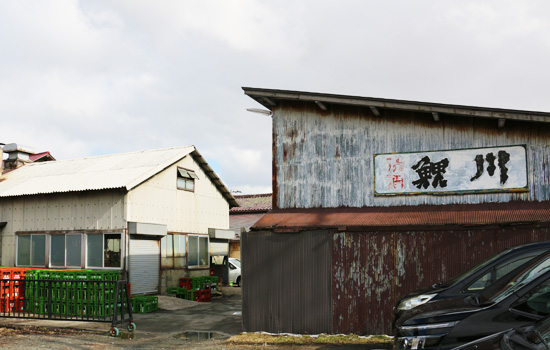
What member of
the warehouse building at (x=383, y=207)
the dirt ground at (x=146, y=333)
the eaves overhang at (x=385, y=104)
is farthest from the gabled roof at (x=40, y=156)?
the warehouse building at (x=383, y=207)

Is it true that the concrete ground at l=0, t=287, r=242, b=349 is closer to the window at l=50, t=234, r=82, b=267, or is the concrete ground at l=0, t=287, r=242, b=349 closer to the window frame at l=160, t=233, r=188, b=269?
the window frame at l=160, t=233, r=188, b=269

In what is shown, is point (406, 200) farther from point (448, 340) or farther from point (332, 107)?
point (448, 340)

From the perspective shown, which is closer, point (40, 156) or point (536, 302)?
point (536, 302)

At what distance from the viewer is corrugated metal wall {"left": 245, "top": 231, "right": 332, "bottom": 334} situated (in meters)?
12.0

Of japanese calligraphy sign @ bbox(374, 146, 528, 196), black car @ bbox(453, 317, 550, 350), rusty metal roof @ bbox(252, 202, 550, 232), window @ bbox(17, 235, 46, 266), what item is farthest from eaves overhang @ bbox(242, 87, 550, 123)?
window @ bbox(17, 235, 46, 266)

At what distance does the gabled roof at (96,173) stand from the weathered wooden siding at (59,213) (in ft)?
1.29

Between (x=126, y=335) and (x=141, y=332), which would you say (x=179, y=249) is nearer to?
(x=141, y=332)

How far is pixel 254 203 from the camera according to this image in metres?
39.4

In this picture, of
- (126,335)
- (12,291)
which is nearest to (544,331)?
(126,335)

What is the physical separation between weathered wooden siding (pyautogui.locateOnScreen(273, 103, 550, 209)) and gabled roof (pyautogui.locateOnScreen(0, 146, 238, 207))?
26.3ft

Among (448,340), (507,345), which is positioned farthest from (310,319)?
(507,345)

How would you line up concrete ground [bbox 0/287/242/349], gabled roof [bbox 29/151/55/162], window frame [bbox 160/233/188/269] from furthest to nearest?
gabled roof [bbox 29/151/55/162] < window frame [bbox 160/233/188/269] < concrete ground [bbox 0/287/242/349]

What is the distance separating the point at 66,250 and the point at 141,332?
8.68 metres

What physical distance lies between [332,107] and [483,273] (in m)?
6.26
